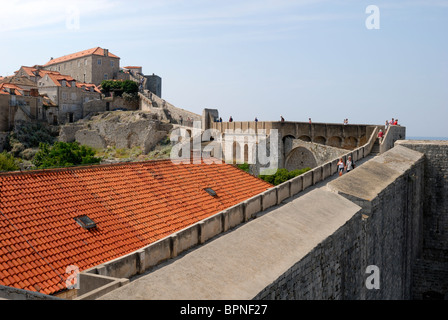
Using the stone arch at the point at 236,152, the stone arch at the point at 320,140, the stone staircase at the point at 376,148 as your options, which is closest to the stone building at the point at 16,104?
the stone arch at the point at 236,152

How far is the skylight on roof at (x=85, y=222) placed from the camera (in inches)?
449

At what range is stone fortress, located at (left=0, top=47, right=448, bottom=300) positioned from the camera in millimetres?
6281

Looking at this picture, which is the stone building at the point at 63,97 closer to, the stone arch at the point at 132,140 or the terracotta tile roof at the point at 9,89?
the terracotta tile roof at the point at 9,89

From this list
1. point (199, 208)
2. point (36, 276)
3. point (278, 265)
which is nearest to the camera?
point (278, 265)

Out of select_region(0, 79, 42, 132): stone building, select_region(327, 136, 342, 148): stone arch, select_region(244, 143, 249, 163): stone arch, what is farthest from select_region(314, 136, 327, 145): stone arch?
select_region(0, 79, 42, 132): stone building

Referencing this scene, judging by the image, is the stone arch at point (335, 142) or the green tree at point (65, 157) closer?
the stone arch at point (335, 142)

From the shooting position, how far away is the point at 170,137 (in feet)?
159

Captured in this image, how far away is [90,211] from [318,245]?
6766mm

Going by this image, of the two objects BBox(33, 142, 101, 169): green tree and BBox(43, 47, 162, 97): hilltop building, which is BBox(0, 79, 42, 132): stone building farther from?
BBox(33, 142, 101, 169): green tree

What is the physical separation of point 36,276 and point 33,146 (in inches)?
1787

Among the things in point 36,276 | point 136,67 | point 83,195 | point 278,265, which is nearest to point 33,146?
point 136,67

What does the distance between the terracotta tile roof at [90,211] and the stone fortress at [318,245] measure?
3.05 meters

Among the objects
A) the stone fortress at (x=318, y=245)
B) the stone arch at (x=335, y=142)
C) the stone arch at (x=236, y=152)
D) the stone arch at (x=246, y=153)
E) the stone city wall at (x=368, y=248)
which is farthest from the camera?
the stone arch at (x=236, y=152)
